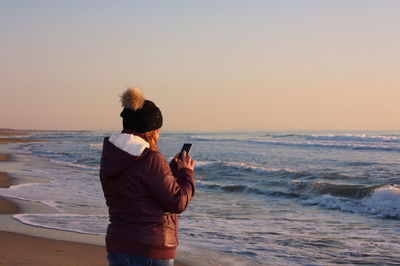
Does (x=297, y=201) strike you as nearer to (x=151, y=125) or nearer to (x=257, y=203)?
(x=257, y=203)

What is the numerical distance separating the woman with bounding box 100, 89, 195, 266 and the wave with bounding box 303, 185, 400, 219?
833 centimetres

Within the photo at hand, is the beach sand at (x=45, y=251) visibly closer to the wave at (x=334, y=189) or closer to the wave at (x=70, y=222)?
the wave at (x=70, y=222)

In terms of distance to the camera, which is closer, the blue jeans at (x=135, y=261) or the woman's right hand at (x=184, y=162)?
the blue jeans at (x=135, y=261)

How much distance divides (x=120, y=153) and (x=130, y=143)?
71 millimetres

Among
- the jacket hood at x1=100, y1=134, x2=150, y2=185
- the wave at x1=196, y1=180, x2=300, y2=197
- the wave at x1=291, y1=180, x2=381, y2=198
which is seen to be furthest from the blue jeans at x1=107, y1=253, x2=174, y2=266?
the wave at x1=196, y1=180, x2=300, y2=197

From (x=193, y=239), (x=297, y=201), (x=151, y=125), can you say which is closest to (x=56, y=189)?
(x=297, y=201)

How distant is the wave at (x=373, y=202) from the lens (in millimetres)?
10933

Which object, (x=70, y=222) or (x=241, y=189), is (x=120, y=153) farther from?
(x=241, y=189)

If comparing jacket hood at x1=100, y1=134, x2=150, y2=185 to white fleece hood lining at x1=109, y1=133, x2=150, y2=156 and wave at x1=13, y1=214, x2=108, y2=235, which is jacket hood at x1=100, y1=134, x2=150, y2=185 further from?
wave at x1=13, y1=214, x2=108, y2=235

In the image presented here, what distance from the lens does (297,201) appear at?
12688 millimetres

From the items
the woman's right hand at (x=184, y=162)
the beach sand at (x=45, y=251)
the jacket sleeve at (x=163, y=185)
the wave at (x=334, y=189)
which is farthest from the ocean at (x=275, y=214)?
the jacket sleeve at (x=163, y=185)

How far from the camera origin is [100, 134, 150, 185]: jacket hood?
2799 millimetres

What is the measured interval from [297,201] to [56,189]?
A: 18.7 feet

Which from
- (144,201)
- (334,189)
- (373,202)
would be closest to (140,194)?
(144,201)
